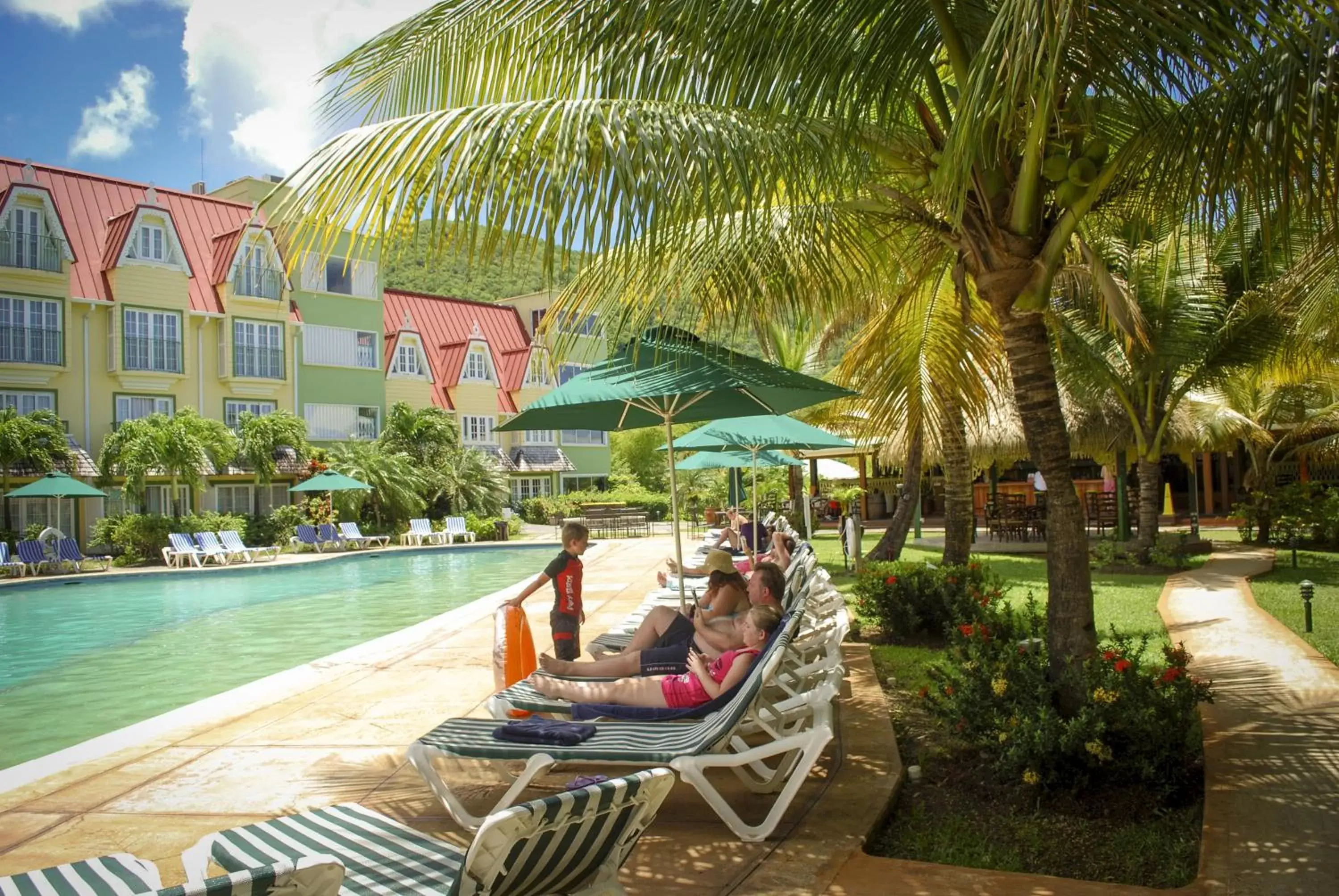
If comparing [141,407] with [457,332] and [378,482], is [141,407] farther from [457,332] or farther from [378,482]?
[457,332]

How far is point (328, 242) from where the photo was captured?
3783 millimetres

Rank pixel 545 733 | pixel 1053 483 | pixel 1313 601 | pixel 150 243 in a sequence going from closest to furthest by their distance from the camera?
pixel 545 733
pixel 1053 483
pixel 1313 601
pixel 150 243

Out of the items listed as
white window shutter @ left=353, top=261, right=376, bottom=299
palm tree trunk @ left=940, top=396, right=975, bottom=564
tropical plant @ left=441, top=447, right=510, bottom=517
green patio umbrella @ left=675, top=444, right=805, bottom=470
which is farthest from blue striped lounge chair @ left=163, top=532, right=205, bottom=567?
palm tree trunk @ left=940, top=396, right=975, bottom=564

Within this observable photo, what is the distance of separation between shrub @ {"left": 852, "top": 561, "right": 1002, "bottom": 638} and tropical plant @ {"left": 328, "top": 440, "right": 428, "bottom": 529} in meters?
22.7

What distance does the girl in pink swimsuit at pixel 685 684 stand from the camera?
489 centimetres

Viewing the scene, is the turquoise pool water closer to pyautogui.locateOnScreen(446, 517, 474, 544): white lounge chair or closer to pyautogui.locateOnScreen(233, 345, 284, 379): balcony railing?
pyautogui.locateOnScreen(446, 517, 474, 544): white lounge chair

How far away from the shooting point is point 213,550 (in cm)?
2341

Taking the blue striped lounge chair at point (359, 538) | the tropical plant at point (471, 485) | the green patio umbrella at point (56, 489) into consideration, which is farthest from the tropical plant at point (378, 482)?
the green patio umbrella at point (56, 489)

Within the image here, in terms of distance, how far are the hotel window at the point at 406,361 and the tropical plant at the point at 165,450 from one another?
37.4ft

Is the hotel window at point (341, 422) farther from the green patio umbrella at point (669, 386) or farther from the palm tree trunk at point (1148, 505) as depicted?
the green patio umbrella at point (669, 386)

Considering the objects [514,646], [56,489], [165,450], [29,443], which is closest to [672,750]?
[514,646]

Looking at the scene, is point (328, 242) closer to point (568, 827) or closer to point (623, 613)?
point (568, 827)

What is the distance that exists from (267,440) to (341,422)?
6226 mm

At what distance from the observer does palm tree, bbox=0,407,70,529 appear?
2422 centimetres
